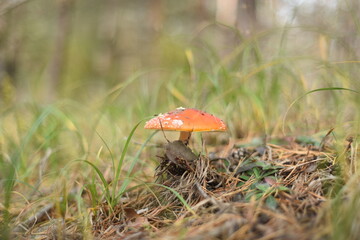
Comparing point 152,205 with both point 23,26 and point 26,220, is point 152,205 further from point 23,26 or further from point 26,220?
point 23,26

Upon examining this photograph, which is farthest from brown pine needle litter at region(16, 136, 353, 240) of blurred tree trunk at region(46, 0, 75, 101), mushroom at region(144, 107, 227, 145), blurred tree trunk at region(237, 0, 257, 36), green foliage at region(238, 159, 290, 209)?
blurred tree trunk at region(46, 0, 75, 101)

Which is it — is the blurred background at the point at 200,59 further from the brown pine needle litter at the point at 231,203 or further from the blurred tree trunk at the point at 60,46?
the brown pine needle litter at the point at 231,203

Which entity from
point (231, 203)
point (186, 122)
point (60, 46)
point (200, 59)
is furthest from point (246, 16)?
point (60, 46)

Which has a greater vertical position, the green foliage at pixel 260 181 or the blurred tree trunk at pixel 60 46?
the blurred tree trunk at pixel 60 46

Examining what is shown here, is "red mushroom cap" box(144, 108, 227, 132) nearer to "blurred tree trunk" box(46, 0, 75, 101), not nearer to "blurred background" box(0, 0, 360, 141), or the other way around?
"blurred background" box(0, 0, 360, 141)

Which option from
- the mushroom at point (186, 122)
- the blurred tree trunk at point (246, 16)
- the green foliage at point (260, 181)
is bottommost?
the green foliage at point (260, 181)

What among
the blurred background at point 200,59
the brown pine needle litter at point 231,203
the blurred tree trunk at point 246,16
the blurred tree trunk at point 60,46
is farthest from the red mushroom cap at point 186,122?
the blurred tree trunk at point 60,46
